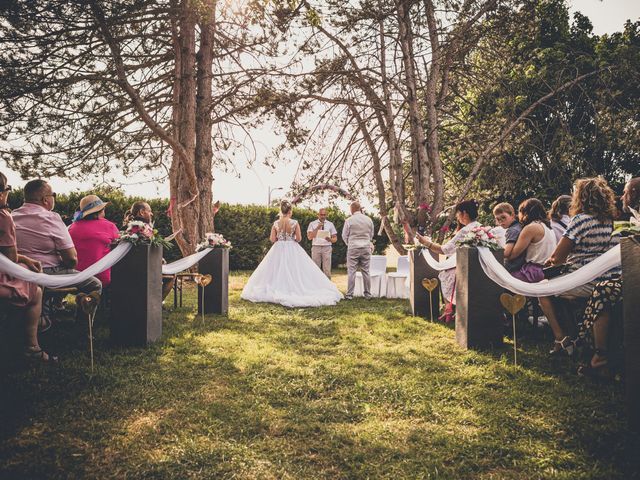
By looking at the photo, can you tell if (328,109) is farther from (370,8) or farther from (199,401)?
(199,401)

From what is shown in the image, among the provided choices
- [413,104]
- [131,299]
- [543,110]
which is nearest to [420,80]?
[413,104]

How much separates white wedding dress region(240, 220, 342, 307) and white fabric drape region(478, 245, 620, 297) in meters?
4.11

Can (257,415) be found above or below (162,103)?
below

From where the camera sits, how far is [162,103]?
9.87 meters

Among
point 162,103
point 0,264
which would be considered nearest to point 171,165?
point 162,103

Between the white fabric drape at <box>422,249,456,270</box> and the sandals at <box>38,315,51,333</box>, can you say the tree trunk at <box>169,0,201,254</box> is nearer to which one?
the sandals at <box>38,315,51,333</box>

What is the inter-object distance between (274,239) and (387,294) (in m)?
2.87

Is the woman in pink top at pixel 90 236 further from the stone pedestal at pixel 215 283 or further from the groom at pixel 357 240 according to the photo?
the groom at pixel 357 240

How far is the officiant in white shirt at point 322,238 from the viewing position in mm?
10453

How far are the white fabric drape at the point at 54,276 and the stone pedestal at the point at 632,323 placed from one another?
14.6 ft

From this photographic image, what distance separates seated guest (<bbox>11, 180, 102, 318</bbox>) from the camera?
4.39 metres

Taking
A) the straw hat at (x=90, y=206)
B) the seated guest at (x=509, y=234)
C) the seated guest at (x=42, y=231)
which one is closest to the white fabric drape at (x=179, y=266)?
the straw hat at (x=90, y=206)

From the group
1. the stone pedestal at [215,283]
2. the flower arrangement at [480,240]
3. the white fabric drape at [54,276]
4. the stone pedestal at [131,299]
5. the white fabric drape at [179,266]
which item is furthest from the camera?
the stone pedestal at [215,283]

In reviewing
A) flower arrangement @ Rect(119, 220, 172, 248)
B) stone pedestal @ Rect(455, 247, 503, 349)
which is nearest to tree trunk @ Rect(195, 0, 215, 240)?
flower arrangement @ Rect(119, 220, 172, 248)
